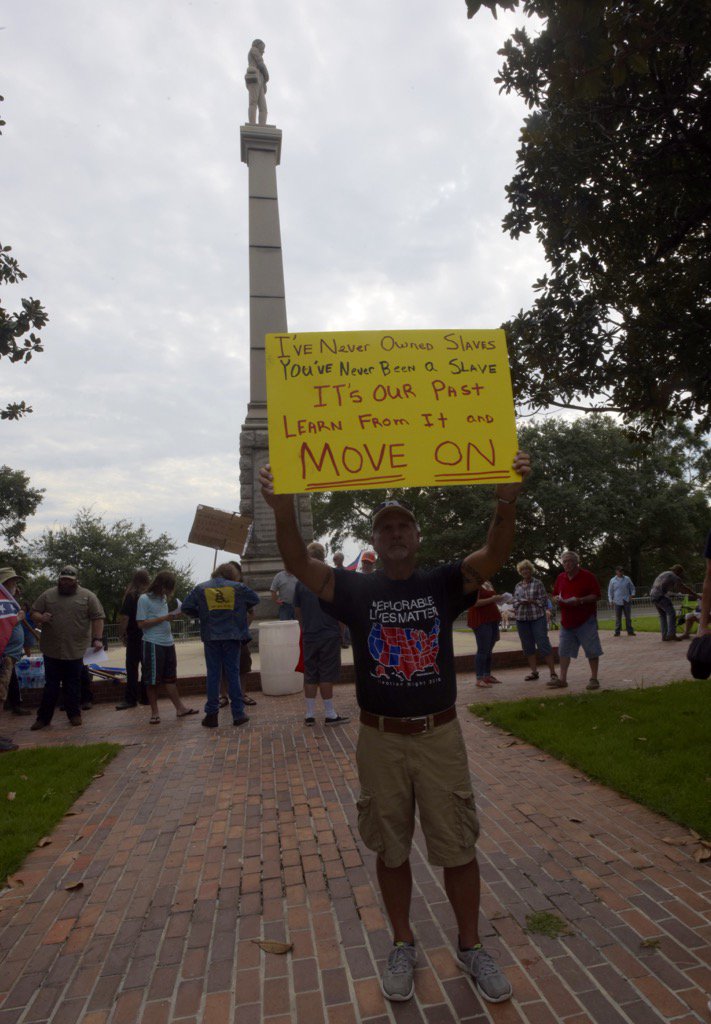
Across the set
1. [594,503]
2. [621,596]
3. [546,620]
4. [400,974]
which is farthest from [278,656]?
[594,503]

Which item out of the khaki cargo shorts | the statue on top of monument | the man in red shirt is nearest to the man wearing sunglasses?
the khaki cargo shorts

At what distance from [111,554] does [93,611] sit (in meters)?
44.4

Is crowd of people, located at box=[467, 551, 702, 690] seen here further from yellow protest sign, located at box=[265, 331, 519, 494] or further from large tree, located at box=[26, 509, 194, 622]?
large tree, located at box=[26, 509, 194, 622]

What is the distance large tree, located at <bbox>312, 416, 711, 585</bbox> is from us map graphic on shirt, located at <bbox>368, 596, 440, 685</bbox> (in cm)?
3148

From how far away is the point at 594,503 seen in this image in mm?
35000

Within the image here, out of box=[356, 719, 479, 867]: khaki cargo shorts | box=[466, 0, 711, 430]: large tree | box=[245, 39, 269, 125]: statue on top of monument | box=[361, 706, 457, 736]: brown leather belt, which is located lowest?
box=[356, 719, 479, 867]: khaki cargo shorts

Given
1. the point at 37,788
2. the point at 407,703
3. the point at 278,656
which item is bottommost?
the point at 37,788

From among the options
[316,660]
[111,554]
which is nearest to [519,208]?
[316,660]

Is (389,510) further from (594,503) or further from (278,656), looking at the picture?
(594,503)

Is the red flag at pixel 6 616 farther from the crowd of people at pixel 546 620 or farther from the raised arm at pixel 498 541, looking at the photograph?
the raised arm at pixel 498 541

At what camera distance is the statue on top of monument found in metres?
15.7

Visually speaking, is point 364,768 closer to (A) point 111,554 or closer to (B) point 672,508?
(B) point 672,508

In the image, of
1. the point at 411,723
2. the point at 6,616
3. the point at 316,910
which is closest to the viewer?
the point at 411,723

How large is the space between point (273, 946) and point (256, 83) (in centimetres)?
1812
